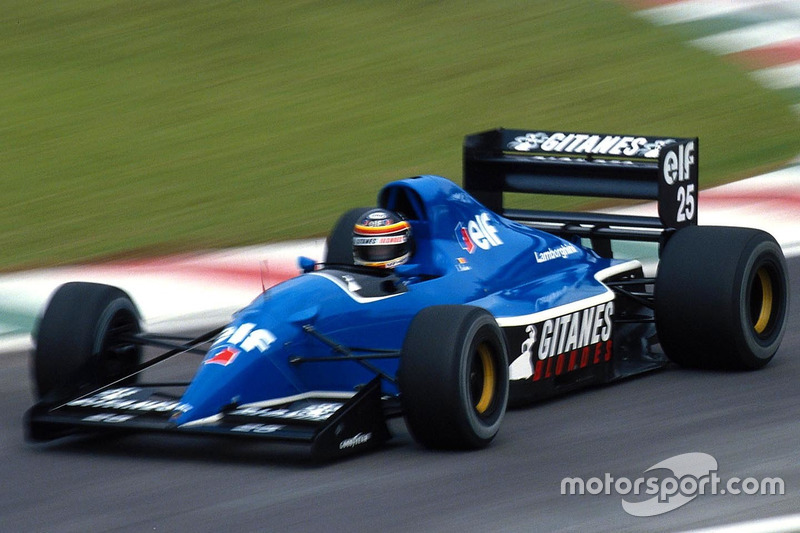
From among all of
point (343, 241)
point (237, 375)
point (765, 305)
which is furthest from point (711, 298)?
point (237, 375)

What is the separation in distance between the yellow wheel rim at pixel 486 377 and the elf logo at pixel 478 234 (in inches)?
40.0

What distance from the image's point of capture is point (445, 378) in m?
5.91

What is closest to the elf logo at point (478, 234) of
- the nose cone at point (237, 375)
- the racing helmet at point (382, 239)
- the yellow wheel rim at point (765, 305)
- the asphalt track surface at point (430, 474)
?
the racing helmet at point (382, 239)

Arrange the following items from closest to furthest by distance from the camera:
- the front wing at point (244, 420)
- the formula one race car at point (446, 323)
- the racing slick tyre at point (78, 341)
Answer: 1. the front wing at point (244, 420)
2. the formula one race car at point (446, 323)
3. the racing slick tyre at point (78, 341)

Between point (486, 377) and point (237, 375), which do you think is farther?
point (486, 377)

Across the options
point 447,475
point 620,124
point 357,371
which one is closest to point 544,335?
point 357,371

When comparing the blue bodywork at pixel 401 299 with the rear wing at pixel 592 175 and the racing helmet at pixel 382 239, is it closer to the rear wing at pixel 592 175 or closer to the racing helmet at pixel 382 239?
the racing helmet at pixel 382 239

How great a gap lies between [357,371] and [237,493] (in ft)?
4.14

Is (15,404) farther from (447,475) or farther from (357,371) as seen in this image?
(447,475)

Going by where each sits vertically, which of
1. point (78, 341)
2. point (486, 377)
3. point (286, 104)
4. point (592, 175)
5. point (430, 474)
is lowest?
point (430, 474)

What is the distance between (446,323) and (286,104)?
9.61m

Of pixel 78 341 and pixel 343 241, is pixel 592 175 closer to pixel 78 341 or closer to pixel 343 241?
pixel 343 241

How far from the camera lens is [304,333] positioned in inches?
259

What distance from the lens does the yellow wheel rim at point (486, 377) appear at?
635 centimetres
